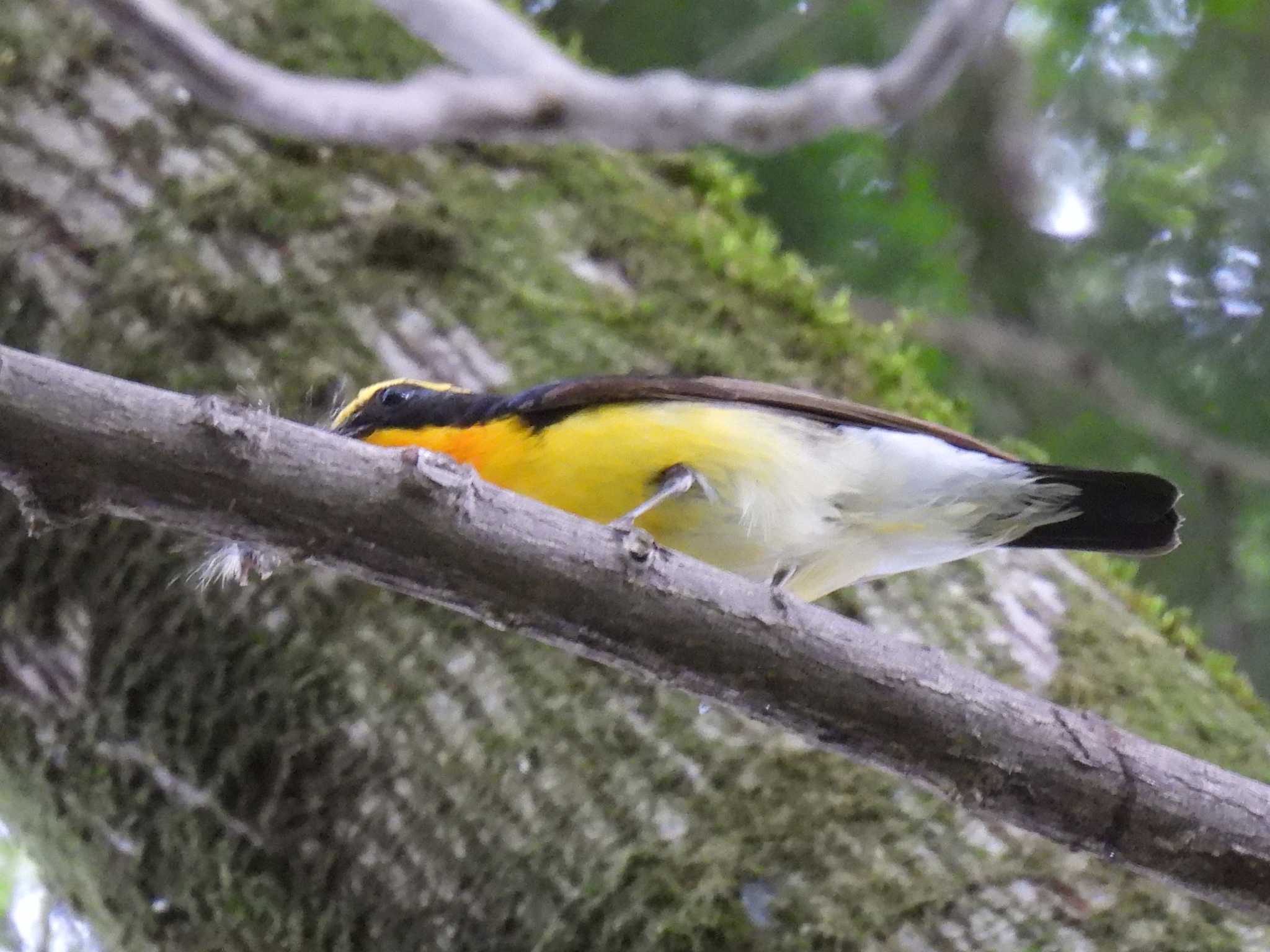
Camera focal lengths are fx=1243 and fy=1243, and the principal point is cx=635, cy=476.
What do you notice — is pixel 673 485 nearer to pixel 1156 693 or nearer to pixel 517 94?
pixel 517 94

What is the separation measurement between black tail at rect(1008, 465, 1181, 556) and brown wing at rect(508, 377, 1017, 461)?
17 cm

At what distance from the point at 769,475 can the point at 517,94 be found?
897mm

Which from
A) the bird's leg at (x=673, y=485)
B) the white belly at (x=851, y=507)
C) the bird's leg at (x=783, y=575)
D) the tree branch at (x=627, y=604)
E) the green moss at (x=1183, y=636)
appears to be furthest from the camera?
→ the green moss at (x=1183, y=636)

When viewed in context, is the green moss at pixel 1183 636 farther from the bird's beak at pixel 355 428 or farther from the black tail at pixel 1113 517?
the bird's beak at pixel 355 428

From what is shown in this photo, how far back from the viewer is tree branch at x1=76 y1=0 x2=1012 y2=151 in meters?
2.36

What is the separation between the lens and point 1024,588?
279cm

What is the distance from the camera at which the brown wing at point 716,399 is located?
239 centimetres

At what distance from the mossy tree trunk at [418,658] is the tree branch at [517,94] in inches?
17.7

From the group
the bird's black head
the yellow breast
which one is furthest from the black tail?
the bird's black head

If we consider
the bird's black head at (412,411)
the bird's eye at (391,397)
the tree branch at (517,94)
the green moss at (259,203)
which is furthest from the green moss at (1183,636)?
the green moss at (259,203)

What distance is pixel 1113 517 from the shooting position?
2723 millimetres

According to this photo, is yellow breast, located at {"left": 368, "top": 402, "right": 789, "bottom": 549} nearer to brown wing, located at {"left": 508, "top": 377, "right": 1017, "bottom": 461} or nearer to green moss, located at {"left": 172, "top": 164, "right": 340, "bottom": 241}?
brown wing, located at {"left": 508, "top": 377, "right": 1017, "bottom": 461}

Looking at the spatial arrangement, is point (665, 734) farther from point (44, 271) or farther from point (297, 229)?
point (44, 271)

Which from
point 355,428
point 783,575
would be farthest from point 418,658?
point 783,575
